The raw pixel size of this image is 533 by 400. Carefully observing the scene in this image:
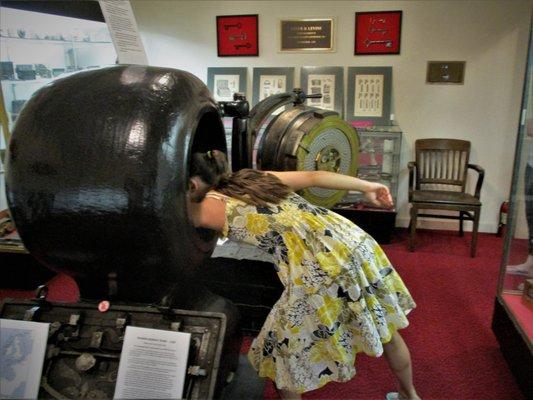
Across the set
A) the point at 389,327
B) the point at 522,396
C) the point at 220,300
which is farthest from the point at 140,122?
the point at 522,396

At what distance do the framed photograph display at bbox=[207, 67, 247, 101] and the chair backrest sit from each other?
64.5 inches

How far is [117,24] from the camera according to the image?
148 cm

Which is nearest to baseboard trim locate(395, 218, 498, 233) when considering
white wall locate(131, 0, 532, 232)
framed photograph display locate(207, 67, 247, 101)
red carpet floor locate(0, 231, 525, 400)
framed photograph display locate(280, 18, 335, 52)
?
white wall locate(131, 0, 532, 232)

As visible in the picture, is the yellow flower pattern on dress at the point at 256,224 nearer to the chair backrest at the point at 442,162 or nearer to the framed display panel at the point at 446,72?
the chair backrest at the point at 442,162

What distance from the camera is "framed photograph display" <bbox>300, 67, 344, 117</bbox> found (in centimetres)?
374

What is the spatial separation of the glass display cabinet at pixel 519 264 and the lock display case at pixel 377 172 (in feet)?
4.68

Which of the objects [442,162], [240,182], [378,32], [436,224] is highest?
[378,32]

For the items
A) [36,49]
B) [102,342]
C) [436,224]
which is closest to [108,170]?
[102,342]

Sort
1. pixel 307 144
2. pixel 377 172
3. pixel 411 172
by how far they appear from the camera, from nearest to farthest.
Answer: pixel 307 144, pixel 411 172, pixel 377 172

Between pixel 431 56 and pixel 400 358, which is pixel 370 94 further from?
pixel 400 358

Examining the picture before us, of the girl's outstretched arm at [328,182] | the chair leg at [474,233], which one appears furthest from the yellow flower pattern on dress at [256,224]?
the chair leg at [474,233]

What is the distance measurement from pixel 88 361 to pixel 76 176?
0.46 m

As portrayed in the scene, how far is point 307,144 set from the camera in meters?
1.76

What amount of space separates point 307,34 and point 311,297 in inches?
115
